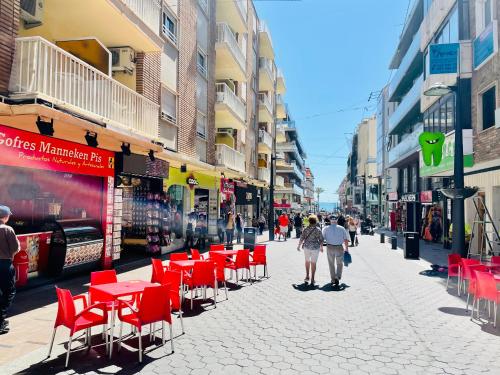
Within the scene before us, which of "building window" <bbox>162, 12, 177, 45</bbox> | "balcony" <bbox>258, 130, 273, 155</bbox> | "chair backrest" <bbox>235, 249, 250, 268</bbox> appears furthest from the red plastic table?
"balcony" <bbox>258, 130, 273, 155</bbox>

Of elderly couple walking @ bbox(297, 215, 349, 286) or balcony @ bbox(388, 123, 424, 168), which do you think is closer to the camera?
elderly couple walking @ bbox(297, 215, 349, 286)

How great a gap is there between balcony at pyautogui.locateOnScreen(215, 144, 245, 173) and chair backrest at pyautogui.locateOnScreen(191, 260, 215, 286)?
12.7 m

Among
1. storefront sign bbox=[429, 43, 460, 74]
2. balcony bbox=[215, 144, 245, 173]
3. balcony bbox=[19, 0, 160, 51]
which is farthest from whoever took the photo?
balcony bbox=[215, 144, 245, 173]

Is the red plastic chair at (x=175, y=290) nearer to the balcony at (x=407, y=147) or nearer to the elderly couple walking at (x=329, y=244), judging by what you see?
the elderly couple walking at (x=329, y=244)

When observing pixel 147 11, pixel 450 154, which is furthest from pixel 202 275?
pixel 450 154

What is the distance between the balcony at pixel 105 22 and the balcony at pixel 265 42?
23.2 meters

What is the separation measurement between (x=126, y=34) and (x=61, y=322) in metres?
9.04

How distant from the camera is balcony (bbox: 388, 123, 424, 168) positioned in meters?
23.7

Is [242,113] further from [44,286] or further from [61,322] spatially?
[61,322]

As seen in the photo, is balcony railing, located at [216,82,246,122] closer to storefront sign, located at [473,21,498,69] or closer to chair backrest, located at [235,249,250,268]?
storefront sign, located at [473,21,498,69]

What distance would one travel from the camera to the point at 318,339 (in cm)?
570

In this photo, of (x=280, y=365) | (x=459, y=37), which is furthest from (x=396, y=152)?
A: (x=280, y=365)

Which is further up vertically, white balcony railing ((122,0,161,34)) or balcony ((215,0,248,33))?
balcony ((215,0,248,33))

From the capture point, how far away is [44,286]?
8.77 metres
